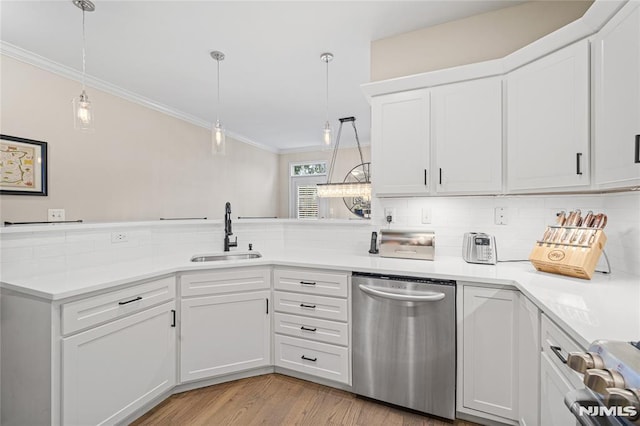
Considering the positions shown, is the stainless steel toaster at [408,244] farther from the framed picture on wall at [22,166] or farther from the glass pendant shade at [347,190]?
the framed picture on wall at [22,166]

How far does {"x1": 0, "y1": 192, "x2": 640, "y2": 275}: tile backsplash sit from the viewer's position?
5.54 feet

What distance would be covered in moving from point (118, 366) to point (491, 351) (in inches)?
81.7

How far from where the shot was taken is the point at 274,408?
74.5 inches

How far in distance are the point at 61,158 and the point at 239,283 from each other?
2422 mm

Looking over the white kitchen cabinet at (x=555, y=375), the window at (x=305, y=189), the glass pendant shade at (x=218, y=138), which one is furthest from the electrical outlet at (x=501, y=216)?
the window at (x=305, y=189)

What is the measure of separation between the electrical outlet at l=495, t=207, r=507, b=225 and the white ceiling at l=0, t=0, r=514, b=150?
4.87 ft

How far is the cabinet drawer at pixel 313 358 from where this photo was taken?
202 cm

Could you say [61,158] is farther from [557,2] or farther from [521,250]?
[557,2]

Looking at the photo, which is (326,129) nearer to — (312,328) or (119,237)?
(312,328)

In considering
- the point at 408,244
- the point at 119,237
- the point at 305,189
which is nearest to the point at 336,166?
the point at 305,189

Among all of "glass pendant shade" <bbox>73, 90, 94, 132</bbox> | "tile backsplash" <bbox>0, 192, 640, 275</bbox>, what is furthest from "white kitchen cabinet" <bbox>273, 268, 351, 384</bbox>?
"glass pendant shade" <bbox>73, 90, 94, 132</bbox>

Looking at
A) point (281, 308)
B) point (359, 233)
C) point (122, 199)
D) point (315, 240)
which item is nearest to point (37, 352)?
point (281, 308)

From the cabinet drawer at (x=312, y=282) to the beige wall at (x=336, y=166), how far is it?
14.2 ft

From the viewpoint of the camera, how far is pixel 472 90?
200cm
